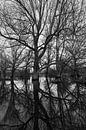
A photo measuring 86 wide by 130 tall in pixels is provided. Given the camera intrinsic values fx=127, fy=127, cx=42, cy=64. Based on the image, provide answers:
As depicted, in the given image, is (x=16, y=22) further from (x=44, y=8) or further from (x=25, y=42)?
(x=44, y=8)

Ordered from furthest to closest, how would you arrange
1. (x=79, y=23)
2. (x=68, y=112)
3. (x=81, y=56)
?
(x=81, y=56)
(x=79, y=23)
(x=68, y=112)

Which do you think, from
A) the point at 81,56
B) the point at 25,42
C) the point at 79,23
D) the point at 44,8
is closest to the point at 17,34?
the point at 25,42

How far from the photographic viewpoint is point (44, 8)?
1138cm

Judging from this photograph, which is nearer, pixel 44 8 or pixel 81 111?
pixel 81 111

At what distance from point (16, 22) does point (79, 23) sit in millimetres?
5086

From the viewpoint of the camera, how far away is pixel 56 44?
13297 mm

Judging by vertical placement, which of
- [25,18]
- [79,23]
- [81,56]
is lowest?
[81,56]

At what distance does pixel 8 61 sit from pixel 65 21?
13.6 metres

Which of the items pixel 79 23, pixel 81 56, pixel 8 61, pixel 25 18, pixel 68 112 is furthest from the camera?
pixel 8 61

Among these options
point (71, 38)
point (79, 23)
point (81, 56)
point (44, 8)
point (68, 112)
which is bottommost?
point (68, 112)

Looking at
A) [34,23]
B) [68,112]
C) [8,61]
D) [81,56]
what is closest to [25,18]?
[34,23]

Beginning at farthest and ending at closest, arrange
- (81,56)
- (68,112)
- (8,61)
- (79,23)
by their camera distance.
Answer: (8,61) → (81,56) → (79,23) → (68,112)

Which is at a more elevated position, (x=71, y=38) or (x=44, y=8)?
(x=44, y=8)

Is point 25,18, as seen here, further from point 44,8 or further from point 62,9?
point 62,9
